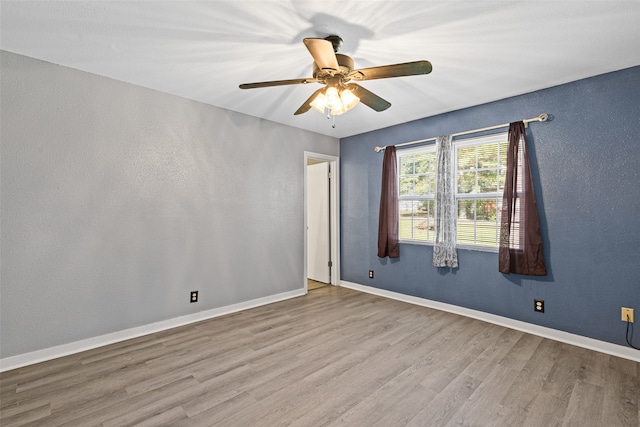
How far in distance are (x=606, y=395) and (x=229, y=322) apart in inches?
127

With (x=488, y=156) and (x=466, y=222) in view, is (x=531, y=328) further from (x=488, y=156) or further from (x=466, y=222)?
(x=488, y=156)

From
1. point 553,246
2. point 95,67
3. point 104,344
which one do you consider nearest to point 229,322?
point 104,344

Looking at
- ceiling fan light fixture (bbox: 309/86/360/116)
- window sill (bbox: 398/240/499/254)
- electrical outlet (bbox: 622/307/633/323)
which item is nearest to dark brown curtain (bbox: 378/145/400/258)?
window sill (bbox: 398/240/499/254)

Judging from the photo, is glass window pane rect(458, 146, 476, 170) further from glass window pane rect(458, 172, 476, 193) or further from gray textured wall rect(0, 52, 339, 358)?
gray textured wall rect(0, 52, 339, 358)

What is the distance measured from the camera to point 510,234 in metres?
3.15

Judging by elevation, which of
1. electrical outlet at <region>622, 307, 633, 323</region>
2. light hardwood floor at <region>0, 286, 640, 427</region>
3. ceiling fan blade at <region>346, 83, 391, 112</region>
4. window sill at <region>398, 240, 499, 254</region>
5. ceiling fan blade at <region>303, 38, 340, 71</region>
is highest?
ceiling fan blade at <region>303, 38, 340, 71</region>

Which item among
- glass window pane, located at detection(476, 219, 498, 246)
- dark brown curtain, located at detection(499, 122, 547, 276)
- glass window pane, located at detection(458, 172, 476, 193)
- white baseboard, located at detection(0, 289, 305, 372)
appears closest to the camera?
white baseboard, located at detection(0, 289, 305, 372)

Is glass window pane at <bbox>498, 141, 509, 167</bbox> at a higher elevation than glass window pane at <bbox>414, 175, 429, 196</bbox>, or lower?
higher

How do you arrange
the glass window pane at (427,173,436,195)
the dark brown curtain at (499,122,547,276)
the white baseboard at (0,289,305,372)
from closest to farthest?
1. the white baseboard at (0,289,305,372)
2. the dark brown curtain at (499,122,547,276)
3. the glass window pane at (427,173,436,195)

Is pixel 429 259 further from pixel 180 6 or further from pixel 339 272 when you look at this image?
pixel 180 6

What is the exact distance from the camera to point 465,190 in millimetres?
3633

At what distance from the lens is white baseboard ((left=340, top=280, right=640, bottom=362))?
2.59 meters

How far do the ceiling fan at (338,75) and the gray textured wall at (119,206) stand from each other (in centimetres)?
153

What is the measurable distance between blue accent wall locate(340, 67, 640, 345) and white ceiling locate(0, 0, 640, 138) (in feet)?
0.83
